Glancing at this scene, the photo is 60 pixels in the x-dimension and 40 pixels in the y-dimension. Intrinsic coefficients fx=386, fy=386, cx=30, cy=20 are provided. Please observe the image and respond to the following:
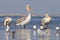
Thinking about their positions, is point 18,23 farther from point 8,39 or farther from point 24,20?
point 8,39

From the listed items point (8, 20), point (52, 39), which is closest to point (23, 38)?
point (52, 39)

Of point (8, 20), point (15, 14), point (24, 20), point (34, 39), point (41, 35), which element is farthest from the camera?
point (15, 14)

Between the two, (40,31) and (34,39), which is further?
(40,31)

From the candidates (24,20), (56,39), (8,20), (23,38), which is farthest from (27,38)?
(8,20)

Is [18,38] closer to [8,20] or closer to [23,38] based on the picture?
[23,38]

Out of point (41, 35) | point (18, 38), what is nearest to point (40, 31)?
point (41, 35)

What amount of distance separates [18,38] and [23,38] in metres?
0.26

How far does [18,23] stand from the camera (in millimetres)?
26531

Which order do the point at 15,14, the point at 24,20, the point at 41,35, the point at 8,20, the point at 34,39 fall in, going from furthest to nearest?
the point at 15,14, the point at 8,20, the point at 24,20, the point at 41,35, the point at 34,39

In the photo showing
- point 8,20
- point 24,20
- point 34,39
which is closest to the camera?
point 34,39

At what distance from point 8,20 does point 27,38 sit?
342 inches

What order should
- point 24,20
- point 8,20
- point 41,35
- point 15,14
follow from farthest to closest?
point 15,14, point 8,20, point 24,20, point 41,35

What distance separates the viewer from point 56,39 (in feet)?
61.8

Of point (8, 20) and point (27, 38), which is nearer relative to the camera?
point (27, 38)
